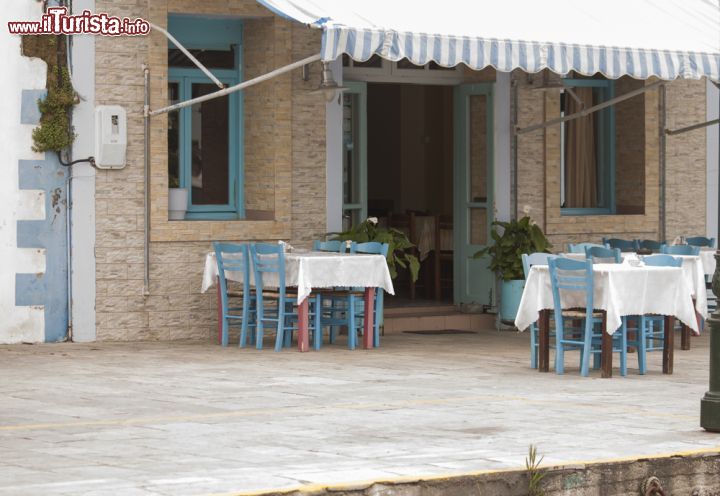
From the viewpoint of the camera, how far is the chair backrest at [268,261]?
44.5 ft

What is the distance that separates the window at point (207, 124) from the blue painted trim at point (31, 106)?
4.94 ft

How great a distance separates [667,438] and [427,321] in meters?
8.01

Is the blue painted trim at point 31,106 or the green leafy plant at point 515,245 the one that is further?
the green leafy plant at point 515,245

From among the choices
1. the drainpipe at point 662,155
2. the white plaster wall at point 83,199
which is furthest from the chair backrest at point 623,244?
the white plaster wall at point 83,199

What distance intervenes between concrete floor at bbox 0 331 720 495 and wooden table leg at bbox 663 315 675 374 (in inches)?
8.1

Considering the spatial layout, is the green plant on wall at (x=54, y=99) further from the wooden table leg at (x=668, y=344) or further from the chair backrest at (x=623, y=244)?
the chair backrest at (x=623, y=244)

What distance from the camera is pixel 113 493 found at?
6.52 meters

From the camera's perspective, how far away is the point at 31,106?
14109 millimetres

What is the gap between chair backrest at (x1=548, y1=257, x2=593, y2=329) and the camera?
38.1ft

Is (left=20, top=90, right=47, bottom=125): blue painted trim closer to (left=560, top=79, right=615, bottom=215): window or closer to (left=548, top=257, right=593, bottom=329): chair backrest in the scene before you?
(left=548, top=257, right=593, bottom=329): chair backrest

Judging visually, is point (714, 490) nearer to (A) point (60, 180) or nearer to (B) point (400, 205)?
(A) point (60, 180)

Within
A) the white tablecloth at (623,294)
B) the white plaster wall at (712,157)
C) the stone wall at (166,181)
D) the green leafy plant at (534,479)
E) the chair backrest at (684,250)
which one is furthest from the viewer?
the white plaster wall at (712,157)

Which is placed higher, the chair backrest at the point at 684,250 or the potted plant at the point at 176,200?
the potted plant at the point at 176,200

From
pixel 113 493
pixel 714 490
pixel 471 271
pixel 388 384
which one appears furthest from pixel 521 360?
pixel 113 493
